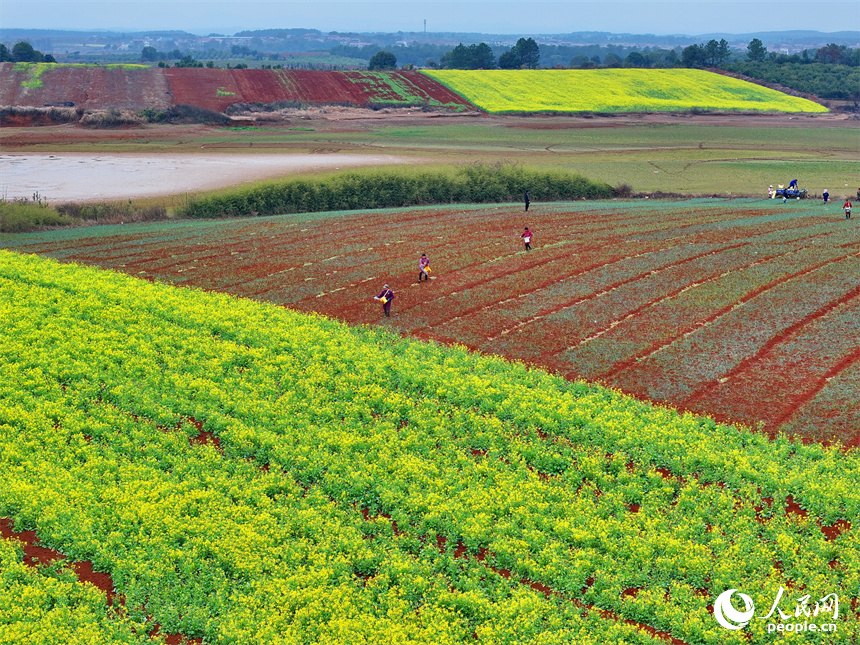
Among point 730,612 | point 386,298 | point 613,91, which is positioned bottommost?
point 730,612

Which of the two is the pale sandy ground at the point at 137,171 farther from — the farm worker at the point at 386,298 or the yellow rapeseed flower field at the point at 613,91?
the yellow rapeseed flower field at the point at 613,91

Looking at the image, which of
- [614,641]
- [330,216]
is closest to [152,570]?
[614,641]

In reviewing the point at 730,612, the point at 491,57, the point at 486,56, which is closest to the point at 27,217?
the point at 730,612

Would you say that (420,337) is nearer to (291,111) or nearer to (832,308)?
(832,308)

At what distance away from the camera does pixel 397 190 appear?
62.8 metres

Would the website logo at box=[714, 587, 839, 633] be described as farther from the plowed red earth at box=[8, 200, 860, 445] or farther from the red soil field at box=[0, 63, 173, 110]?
the red soil field at box=[0, 63, 173, 110]

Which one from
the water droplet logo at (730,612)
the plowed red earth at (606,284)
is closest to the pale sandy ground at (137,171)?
the plowed red earth at (606,284)

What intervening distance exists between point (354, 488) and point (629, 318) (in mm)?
17570

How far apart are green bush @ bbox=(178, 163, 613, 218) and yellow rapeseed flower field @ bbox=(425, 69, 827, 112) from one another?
54.4 metres

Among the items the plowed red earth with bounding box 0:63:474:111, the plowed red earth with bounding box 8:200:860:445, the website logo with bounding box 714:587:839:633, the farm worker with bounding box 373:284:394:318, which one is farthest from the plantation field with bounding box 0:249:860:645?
the plowed red earth with bounding box 0:63:474:111

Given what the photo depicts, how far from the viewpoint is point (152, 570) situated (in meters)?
16.5

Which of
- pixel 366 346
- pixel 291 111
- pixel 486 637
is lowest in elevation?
pixel 486 637

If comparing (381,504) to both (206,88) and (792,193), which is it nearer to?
(792,193)

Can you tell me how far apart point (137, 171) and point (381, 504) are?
58514mm
